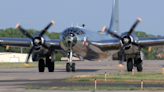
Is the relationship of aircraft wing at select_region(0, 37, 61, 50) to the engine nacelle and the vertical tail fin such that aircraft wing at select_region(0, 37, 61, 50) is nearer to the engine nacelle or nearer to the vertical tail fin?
the engine nacelle

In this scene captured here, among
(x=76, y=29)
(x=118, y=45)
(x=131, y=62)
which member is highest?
(x=76, y=29)

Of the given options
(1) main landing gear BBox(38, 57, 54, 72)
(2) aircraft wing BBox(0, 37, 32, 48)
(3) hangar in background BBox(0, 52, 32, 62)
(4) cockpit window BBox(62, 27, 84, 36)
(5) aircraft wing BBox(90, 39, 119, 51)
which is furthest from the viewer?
(3) hangar in background BBox(0, 52, 32, 62)

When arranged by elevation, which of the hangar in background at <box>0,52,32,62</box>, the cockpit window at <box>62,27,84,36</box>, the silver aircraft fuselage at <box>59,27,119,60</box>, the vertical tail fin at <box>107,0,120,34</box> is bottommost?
the hangar in background at <box>0,52,32,62</box>

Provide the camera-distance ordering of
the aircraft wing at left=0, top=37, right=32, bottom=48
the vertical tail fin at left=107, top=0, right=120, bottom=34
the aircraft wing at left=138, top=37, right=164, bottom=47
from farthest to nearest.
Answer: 1. the vertical tail fin at left=107, top=0, right=120, bottom=34
2. the aircraft wing at left=0, top=37, right=32, bottom=48
3. the aircraft wing at left=138, top=37, right=164, bottom=47

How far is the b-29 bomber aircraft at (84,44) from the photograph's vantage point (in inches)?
1188

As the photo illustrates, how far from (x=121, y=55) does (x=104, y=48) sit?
263 centimetres

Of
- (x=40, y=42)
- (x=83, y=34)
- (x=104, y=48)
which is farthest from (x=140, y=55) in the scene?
(x=40, y=42)

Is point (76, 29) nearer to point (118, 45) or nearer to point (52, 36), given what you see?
point (118, 45)

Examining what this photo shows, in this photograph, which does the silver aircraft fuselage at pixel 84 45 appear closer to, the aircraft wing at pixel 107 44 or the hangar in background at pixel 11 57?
the aircraft wing at pixel 107 44

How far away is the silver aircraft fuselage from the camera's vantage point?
30438mm

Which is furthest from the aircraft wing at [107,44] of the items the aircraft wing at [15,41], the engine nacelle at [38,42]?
the aircraft wing at [15,41]

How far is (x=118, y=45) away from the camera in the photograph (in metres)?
31.3

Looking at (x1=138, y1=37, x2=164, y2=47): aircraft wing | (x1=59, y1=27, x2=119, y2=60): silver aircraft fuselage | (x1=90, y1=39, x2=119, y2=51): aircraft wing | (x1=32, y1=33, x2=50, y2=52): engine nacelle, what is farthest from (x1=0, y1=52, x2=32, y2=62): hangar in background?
(x1=138, y1=37, x2=164, y2=47): aircraft wing

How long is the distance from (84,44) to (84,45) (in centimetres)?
13
